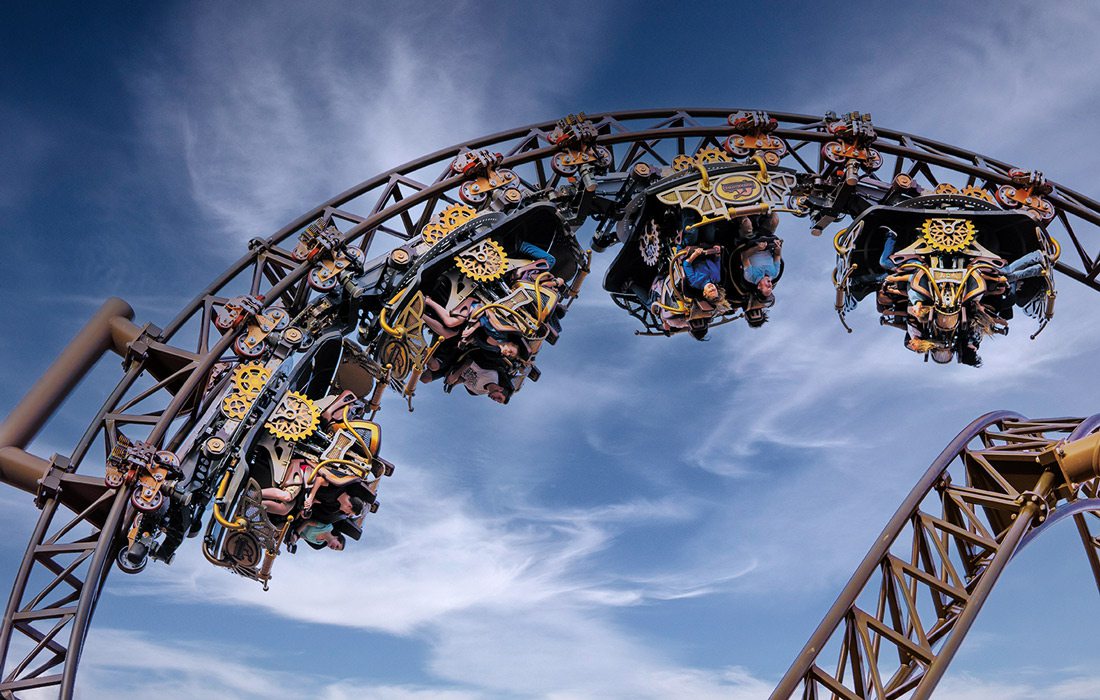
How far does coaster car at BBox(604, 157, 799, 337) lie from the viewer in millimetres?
11367

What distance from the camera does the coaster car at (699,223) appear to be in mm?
11367

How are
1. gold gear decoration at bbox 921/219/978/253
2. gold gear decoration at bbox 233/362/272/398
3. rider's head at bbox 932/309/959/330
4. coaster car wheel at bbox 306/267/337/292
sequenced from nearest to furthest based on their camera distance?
1. gold gear decoration at bbox 233/362/272/398
2. coaster car wheel at bbox 306/267/337/292
3. rider's head at bbox 932/309/959/330
4. gold gear decoration at bbox 921/219/978/253

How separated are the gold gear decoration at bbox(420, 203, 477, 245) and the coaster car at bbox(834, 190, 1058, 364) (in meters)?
3.71

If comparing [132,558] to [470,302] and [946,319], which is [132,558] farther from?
[946,319]

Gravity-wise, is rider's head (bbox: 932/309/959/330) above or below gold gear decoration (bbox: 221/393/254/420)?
above

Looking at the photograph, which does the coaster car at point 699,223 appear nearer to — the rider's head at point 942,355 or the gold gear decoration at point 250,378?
the rider's head at point 942,355

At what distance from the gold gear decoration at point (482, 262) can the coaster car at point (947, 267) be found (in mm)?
3417

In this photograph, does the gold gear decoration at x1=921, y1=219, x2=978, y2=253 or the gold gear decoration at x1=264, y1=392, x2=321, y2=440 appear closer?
the gold gear decoration at x1=264, y1=392, x2=321, y2=440

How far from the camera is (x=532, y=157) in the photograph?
11.9 metres

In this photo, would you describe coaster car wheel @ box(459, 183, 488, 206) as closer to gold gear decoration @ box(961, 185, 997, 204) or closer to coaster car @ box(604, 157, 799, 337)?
coaster car @ box(604, 157, 799, 337)

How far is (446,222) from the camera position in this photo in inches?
447

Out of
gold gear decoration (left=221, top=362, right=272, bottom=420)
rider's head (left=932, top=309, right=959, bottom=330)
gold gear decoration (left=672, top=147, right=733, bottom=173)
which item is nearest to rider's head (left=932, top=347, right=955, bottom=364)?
rider's head (left=932, top=309, right=959, bottom=330)

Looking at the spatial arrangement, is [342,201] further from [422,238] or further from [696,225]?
[696,225]

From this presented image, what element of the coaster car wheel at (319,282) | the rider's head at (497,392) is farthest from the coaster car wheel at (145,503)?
the rider's head at (497,392)
